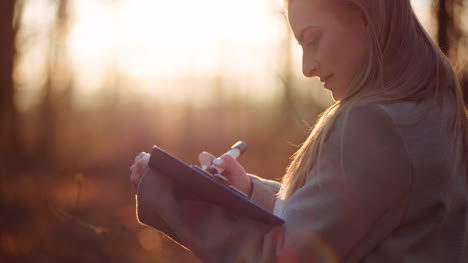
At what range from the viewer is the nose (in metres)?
1.55

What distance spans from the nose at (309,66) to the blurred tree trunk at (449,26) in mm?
2474

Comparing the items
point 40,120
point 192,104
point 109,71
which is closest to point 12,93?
point 40,120

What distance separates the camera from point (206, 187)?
1449 millimetres

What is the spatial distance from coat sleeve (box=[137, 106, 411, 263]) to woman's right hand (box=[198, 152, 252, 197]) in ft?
2.18

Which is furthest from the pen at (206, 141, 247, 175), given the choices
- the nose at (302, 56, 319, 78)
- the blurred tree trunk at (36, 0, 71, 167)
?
the blurred tree trunk at (36, 0, 71, 167)

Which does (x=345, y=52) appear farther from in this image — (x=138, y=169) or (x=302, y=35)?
(x=138, y=169)

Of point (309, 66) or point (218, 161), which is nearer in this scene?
point (309, 66)

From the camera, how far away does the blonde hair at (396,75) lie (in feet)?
4.65

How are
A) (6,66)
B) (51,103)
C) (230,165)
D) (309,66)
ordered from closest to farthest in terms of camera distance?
(309,66) < (230,165) < (6,66) < (51,103)

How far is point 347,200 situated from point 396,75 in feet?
1.38

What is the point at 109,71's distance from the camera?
22.3 metres

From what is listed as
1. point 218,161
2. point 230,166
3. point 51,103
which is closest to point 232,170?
point 230,166

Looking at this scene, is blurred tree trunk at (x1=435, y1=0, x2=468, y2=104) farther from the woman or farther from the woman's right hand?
the woman

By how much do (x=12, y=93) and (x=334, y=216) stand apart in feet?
20.5
